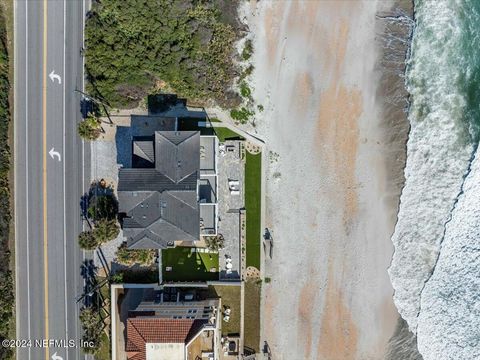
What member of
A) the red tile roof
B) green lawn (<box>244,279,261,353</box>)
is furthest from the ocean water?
the red tile roof

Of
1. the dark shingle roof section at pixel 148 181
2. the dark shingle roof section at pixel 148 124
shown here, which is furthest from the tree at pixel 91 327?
the dark shingle roof section at pixel 148 124

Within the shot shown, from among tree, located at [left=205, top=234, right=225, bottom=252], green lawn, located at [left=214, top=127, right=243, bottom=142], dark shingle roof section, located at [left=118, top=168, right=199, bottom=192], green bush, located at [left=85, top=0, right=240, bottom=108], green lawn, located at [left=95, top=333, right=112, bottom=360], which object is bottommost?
green lawn, located at [left=95, top=333, right=112, bottom=360]

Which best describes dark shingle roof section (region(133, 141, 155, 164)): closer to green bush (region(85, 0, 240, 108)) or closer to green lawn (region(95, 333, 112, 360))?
green bush (region(85, 0, 240, 108))

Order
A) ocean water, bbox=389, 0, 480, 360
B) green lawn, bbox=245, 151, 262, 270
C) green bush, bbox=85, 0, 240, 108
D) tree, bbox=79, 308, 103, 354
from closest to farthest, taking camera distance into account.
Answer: green bush, bbox=85, 0, 240, 108 → ocean water, bbox=389, 0, 480, 360 → tree, bbox=79, 308, 103, 354 → green lawn, bbox=245, 151, 262, 270

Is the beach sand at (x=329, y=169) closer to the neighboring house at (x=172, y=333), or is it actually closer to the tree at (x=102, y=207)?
the neighboring house at (x=172, y=333)

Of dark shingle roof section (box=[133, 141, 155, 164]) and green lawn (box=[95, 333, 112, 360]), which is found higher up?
dark shingle roof section (box=[133, 141, 155, 164])

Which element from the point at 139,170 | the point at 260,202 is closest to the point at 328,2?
the point at 260,202
